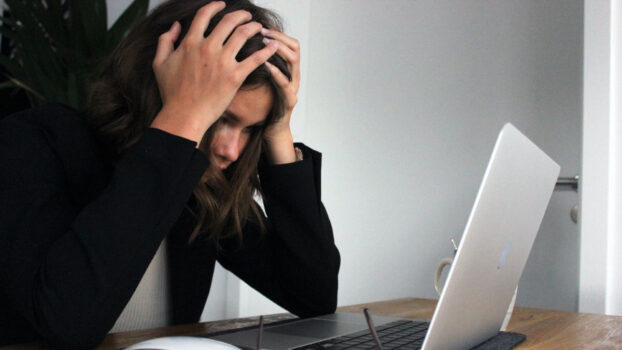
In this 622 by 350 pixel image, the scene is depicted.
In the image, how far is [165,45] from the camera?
83 centimetres

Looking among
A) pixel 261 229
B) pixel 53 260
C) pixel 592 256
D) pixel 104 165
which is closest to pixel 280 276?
pixel 261 229

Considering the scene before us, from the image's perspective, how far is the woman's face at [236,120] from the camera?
2.87 feet

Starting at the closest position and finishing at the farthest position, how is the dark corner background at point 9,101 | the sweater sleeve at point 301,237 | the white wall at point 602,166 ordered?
the sweater sleeve at point 301,237 < the white wall at point 602,166 < the dark corner background at point 9,101

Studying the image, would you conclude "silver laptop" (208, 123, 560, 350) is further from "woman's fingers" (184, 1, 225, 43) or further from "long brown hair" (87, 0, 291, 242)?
"woman's fingers" (184, 1, 225, 43)

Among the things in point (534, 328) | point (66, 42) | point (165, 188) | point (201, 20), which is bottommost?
point (534, 328)

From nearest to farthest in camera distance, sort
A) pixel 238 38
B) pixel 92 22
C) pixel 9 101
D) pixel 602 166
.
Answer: pixel 238 38 → pixel 602 166 → pixel 92 22 → pixel 9 101

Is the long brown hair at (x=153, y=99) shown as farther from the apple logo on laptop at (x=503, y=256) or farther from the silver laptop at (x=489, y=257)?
the apple logo on laptop at (x=503, y=256)

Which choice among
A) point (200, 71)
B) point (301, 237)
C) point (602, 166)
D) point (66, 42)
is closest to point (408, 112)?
point (602, 166)

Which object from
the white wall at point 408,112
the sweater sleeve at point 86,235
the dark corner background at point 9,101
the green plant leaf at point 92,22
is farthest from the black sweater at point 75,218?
the dark corner background at point 9,101

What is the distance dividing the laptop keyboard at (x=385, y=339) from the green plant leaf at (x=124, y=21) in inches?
61.6

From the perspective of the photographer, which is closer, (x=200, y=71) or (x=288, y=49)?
(x=200, y=71)

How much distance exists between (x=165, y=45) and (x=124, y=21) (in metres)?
1.33

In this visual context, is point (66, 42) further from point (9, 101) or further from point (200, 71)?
point (200, 71)

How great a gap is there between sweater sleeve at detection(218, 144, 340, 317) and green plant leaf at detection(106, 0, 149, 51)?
1228 mm
